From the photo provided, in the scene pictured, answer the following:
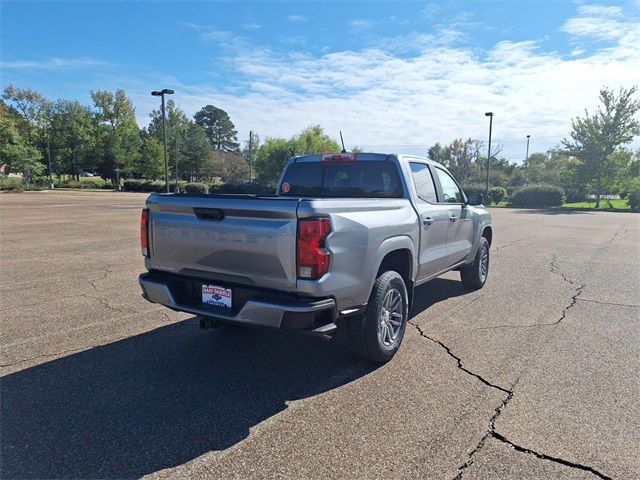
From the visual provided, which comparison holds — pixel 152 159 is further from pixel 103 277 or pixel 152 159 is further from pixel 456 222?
pixel 456 222

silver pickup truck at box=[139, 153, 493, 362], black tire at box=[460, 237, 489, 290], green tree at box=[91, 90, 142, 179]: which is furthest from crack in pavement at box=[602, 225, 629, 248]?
green tree at box=[91, 90, 142, 179]

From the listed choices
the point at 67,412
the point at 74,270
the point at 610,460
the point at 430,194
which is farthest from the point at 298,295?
the point at 74,270

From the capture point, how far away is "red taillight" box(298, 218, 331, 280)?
3078 mm

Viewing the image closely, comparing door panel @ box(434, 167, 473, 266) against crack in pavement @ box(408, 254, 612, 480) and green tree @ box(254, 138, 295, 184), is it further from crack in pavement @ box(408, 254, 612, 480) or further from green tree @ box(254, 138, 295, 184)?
green tree @ box(254, 138, 295, 184)

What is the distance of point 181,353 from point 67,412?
1179mm

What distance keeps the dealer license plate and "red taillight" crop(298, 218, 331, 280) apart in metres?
0.67

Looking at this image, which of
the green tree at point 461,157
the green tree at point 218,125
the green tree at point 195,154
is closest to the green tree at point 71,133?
the green tree at point 195,154

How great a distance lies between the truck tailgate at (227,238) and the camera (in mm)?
3129

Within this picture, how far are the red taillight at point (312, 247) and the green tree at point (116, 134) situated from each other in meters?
56.5

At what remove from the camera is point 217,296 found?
3469 millimetres

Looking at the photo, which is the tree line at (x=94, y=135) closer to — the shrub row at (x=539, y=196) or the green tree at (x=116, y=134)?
the green tree at (x=116, y=134)

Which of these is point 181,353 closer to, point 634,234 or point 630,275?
point 630,275

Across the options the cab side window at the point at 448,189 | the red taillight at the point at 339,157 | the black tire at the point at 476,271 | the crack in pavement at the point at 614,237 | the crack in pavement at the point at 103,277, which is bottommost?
the crack in pavement at the point at 614,237

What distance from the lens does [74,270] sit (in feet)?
25.2
